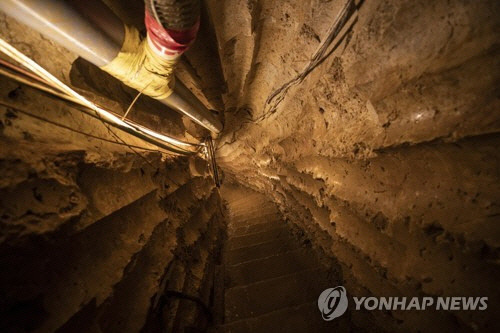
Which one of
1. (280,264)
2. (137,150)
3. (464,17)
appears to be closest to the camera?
(464,17)

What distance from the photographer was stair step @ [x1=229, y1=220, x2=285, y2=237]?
14.0 feet

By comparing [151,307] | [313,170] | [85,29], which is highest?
[85,29]

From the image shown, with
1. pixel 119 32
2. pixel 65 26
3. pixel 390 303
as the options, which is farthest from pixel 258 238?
pixel 65 26

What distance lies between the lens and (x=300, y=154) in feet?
8.68

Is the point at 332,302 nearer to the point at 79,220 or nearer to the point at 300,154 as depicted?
the point at 300,154

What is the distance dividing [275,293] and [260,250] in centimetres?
103

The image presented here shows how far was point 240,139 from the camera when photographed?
4836mm

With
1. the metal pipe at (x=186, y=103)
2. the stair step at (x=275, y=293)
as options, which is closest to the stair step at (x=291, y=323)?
the stair step at (x=275, y=293)

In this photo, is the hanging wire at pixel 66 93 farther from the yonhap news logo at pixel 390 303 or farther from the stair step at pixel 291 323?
the yonhap news logo at pixel 390 303

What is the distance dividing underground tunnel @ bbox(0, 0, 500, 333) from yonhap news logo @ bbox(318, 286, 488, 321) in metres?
0.01

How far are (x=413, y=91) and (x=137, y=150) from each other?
2.50 meters

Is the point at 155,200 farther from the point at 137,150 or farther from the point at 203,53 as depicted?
the point at 203,53

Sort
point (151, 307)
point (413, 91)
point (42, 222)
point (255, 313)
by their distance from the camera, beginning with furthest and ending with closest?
point (255, 313) < point (151, 307) < point (413, 91) < point (42, 222)

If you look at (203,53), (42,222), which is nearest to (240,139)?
(203,53)
